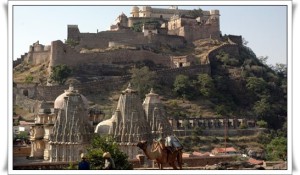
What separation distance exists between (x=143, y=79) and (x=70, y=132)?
24.3 metres

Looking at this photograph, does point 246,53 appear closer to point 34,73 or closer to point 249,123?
point 249,123

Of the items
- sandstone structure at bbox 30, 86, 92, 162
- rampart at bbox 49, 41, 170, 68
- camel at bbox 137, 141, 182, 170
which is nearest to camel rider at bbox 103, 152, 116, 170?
camel at bbox 137, 141, 182, 170

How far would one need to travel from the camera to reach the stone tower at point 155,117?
17.5 meters

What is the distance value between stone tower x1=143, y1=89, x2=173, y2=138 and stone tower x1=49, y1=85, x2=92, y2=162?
76.2 inches

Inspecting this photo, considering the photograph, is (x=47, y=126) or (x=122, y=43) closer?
(x=47, y=126)

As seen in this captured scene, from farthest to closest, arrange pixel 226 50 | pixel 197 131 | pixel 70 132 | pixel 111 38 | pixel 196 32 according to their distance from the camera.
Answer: pixel 196 32 → pixel 226 50 → pixel 111 38 → pixel 197 131 → pixel 70 132

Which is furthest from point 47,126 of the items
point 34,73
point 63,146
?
point 34,73

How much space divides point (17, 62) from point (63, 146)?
30875mm

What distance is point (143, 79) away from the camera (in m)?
41.0

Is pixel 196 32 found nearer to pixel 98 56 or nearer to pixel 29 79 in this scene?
pixel 98 56

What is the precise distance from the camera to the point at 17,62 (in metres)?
46.4

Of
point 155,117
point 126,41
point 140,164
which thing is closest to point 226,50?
point 126,41

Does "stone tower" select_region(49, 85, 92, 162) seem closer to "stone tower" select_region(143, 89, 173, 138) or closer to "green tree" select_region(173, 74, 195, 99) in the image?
"stone tower" select_region(143, 89, 173, 138)
